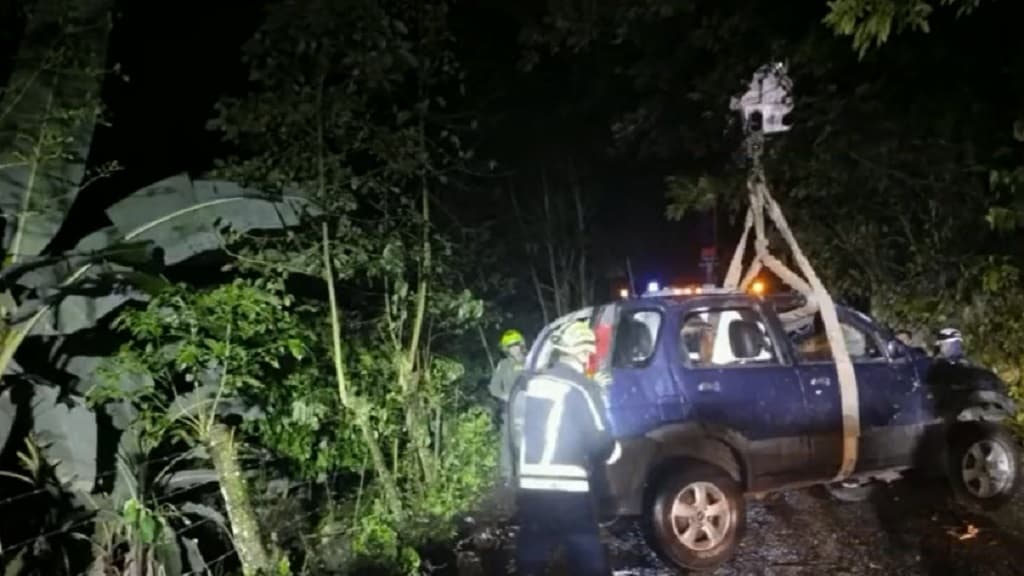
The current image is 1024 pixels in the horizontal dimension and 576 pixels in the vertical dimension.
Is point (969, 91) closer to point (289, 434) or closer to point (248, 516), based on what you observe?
point (289, 434)

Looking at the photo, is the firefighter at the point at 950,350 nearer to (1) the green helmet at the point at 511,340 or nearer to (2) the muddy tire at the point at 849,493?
(2) the muddy tire at the point at 849,493

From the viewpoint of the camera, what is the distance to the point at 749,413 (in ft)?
25.1

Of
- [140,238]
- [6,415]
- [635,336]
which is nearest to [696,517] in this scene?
[635,336]

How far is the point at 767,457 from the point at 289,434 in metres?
3.40

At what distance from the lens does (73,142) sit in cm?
639

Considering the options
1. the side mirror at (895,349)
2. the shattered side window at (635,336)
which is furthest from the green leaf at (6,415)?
the side mirror at (895,349)

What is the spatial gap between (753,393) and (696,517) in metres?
0.97

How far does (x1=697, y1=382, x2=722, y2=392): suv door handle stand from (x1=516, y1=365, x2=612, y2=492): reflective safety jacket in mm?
799

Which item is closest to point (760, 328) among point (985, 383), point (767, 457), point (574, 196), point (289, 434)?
point (767, 457)

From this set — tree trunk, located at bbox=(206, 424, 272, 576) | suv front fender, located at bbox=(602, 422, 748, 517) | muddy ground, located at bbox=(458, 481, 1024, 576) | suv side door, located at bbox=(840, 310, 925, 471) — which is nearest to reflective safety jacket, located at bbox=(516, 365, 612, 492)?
suv front fender, located at bbox=(602, 422, 748, 517)

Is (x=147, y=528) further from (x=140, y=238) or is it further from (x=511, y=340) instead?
(x=511, y=340)

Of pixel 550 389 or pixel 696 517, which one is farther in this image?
pixel 696 517

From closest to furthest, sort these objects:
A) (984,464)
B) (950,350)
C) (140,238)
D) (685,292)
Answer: (140,238) → (685,292) → (984,464) → (950,350)

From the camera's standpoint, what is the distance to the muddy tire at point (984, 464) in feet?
28.2
